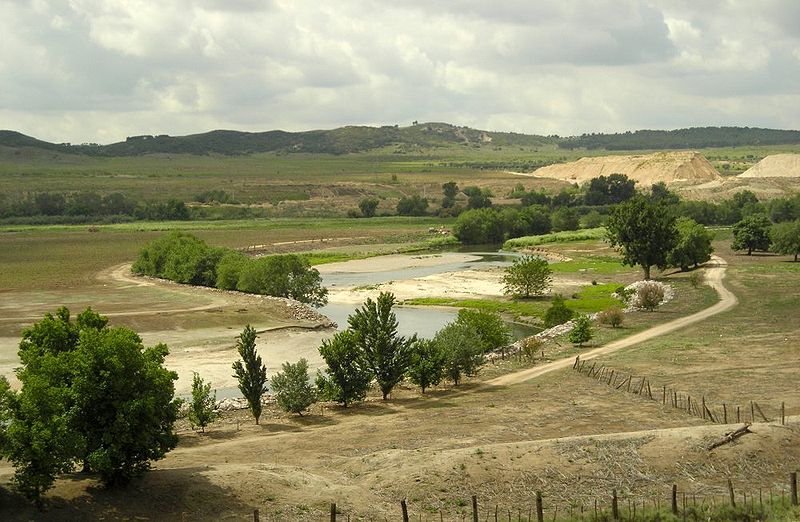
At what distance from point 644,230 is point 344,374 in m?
52.7

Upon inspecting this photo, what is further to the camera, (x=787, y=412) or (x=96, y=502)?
(x=787, y=412)

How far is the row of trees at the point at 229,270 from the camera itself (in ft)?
298

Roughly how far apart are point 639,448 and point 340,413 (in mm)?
16645

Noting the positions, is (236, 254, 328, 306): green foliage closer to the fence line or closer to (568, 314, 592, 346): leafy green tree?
(568, 314, 592, 346): leafy green tree

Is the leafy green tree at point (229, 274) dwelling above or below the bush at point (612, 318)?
above

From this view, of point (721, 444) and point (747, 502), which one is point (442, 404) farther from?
point (747, 502)

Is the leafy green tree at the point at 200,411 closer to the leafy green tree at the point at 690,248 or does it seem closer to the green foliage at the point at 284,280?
the green foliage at the point at 284,280

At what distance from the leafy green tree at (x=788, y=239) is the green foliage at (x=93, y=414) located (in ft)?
310

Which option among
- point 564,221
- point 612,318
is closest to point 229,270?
point 612,318

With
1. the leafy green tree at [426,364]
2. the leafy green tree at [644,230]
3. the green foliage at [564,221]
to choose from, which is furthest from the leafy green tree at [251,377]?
the green foliage at [564,221]

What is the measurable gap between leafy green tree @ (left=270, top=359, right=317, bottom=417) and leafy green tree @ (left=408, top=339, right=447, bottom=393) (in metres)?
6.21

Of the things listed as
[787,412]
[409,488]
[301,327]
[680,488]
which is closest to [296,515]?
[409,488]

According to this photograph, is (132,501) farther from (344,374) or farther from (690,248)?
(690,248)

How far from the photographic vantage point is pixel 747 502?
98.6 feet
